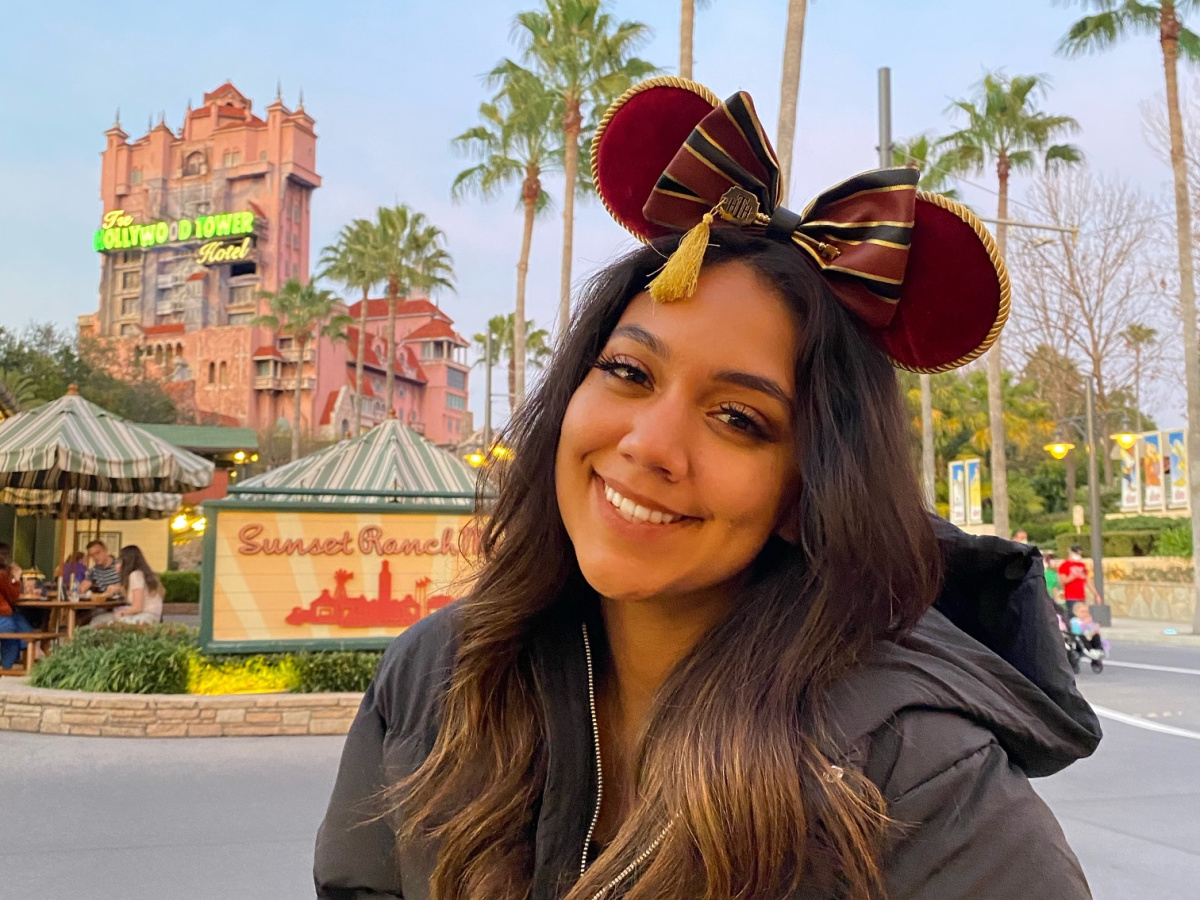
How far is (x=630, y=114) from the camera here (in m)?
1.64

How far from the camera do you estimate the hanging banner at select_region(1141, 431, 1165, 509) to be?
25.2 m

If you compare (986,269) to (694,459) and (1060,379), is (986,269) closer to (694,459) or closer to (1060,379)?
(694,459)

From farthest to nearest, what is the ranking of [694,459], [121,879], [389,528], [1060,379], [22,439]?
1. [1060,379]
2. [22,439]
3. [389,528]
4. [121,879]
5. [694,459]

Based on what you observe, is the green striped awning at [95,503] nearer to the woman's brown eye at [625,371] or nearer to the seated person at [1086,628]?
the seated person at [1086,628]

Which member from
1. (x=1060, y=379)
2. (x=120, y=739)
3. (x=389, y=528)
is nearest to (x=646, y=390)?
(x=120, y=739)

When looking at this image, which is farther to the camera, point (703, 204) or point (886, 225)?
point (703, 204)

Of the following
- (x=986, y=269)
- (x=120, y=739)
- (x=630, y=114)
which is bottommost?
(x=120, y=739)

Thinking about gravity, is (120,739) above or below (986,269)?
below

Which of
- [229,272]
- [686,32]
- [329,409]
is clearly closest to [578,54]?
[686,32]

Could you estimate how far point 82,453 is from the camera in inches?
401

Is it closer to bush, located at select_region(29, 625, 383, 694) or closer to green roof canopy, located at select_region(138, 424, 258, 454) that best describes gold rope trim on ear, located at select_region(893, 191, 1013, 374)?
bush, located at select_region(29, 625, 383, 694)

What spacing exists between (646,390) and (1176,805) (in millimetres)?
5823

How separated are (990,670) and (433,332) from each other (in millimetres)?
90848

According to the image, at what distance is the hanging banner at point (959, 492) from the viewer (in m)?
27.6
